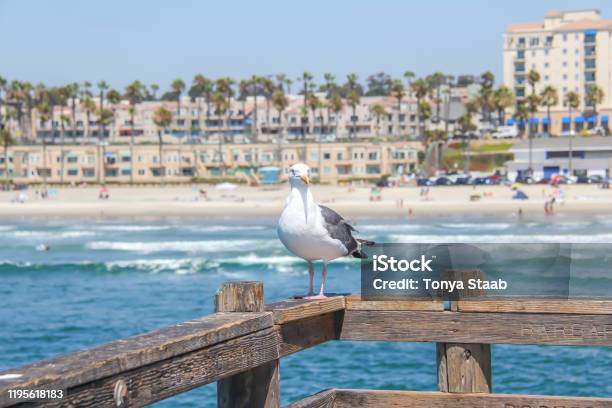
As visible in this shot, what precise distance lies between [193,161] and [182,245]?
7932 centimetres

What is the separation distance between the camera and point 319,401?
20.0 feet

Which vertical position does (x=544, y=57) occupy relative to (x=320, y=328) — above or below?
above

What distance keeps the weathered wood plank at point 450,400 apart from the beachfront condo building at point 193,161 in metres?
124

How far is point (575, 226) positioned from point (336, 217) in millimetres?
63510

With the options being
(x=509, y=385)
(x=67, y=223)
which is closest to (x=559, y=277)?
(x=509, y=385)

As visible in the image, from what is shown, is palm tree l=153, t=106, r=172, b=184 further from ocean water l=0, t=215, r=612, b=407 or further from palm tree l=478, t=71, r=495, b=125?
ocean water l=0, t=215, r=612, b=407

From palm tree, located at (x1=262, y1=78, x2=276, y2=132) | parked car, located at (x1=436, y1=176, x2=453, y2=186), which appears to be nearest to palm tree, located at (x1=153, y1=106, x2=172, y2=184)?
palm tree, located at (x1=262, y1=78, x2=276, y2=132)

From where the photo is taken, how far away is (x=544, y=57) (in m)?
145

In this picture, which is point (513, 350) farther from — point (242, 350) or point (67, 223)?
point (67, 223)

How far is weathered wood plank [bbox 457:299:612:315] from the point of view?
19.6 feet

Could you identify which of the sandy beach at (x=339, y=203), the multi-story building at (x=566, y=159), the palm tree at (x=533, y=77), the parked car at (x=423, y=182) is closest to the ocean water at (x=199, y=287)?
the sandy beach at (x=339, y=203)

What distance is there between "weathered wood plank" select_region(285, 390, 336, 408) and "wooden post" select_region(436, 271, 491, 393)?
59 cm

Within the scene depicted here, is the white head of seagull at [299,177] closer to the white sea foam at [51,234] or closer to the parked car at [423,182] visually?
the white sea foam at [51,234]

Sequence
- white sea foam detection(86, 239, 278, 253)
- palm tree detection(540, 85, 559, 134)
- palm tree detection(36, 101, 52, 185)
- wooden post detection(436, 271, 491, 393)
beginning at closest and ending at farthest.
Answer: wooden post detection(436, 271, 491, 393) < white sea foam detection(86, 239, 278, 253) < palm tree detection(540, 85, 559, 134) < palm tree detection(36, 101, 52, 185)
